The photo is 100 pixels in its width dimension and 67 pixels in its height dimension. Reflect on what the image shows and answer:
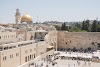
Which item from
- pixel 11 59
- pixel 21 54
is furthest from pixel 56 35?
pixel 11 59

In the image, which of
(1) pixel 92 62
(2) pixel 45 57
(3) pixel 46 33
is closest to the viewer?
(1) pixel 92 62

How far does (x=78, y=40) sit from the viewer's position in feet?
120

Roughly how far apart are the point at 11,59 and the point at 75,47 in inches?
754

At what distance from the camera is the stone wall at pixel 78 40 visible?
3591 cm

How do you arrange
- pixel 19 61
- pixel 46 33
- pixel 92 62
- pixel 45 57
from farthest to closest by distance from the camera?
pixel 46 33
pixel 45 57
pixel 92 62
pixel 19 61

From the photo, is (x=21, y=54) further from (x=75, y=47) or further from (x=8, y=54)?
(x=75, y=47)

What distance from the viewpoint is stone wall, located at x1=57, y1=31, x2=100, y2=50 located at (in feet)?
118

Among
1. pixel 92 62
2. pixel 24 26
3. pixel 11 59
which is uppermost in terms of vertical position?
pixel 24 26

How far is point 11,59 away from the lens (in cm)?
1942

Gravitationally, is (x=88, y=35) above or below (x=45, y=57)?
above

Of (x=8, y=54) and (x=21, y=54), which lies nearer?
(x=8, y=54)

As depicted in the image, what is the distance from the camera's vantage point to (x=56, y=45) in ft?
119

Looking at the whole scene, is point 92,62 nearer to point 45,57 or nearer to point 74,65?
point 74,65

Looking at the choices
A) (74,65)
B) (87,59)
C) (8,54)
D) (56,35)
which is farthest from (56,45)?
(8,54)
